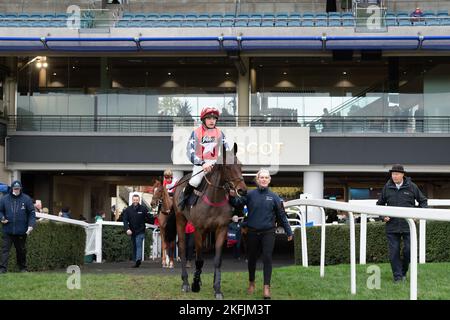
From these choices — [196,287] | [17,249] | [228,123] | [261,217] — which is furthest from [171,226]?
[228,123]

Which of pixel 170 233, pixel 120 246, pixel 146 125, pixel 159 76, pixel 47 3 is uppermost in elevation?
pixel 47 3

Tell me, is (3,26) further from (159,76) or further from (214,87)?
(214,87)

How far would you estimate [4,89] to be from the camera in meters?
29.8

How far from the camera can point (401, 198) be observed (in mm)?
8734

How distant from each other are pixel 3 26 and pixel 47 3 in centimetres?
502

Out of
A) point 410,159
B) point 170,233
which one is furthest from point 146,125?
point 170,233

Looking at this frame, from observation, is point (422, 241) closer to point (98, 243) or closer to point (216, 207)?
point (216, 207)

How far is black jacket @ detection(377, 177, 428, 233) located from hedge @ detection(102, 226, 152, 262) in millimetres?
10050

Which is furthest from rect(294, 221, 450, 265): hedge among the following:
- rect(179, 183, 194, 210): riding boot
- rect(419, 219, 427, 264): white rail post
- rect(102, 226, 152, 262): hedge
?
rect(102, 226, 152, 262): hedge

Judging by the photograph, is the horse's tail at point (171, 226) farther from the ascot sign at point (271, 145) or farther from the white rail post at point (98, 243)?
the ascot sign at point (271, 145)

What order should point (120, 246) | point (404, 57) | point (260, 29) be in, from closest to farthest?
1. point (120, 246)
2. point (260, 29)
3. point (404, 57)

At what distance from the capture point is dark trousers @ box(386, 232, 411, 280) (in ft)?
27.5

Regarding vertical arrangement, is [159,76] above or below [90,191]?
above

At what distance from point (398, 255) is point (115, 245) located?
10.5 meters
